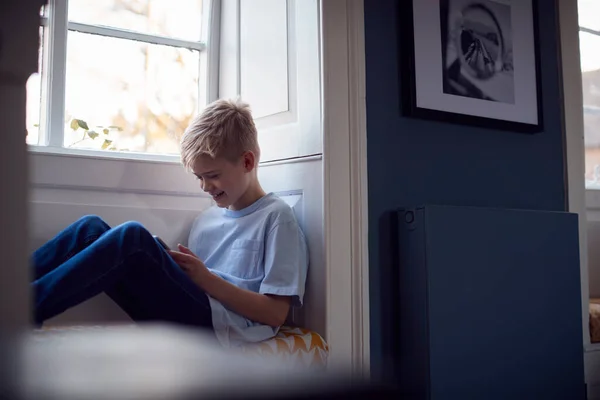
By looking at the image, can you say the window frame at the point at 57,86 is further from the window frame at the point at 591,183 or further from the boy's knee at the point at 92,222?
the window frame at the point at 591,183

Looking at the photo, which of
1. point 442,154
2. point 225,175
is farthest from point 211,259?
point 442,154

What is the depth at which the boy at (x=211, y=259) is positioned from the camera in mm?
1262

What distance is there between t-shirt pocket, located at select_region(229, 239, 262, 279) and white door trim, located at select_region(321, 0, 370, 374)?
19cm

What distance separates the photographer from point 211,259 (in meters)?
1.72

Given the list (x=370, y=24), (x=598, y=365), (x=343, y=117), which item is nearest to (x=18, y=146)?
(x=343, y=117)

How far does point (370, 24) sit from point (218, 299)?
3.00ft

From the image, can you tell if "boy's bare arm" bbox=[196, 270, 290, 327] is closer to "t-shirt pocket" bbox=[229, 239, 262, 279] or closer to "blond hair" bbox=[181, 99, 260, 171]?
"t-shirt pocket" bbox=[229, 239, 262, 279]

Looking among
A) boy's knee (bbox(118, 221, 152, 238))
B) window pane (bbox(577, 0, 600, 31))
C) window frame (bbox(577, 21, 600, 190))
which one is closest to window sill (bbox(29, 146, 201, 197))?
boy's knee (bbox(118, 221, 152, 238))

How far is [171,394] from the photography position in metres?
0.24

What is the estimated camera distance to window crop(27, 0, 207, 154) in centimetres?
182

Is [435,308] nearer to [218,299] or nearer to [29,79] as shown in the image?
[218,299]

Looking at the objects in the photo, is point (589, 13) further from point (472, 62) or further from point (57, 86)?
point (57, 86)

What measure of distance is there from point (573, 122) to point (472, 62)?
514 mm

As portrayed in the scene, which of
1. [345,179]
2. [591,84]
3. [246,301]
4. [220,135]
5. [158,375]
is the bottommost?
[246,301]
